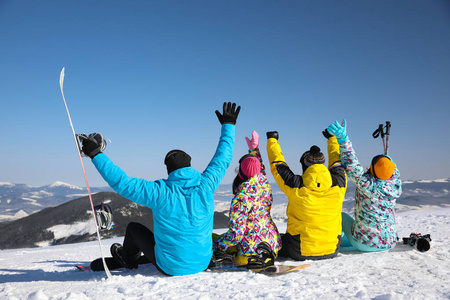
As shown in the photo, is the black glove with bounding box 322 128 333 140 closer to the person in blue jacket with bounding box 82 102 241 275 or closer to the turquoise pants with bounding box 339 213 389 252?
the turquoise pants with bounding box 339 213 389 252

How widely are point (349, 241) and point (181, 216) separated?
2967mm

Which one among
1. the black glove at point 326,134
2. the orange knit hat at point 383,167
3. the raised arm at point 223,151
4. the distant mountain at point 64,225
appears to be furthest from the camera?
the distant mountain at point 64,225

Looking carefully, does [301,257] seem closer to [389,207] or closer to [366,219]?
[366,219]

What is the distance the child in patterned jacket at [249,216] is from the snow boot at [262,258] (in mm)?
77

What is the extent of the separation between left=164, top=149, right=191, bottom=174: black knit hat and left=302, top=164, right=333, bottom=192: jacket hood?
1611mm

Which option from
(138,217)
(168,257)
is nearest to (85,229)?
(138,217)

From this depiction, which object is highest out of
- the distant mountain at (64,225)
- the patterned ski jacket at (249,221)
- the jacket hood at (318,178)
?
the jacket hood at (318,178)

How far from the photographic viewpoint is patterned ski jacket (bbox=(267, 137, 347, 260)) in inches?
158

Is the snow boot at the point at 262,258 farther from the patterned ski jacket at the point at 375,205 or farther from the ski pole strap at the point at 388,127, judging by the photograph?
the ski pole strap at the point at 388,127

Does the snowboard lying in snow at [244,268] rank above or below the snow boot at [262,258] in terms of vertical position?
below

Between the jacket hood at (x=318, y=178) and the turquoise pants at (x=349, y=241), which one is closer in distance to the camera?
the jacket hood at (x=318, y=178)

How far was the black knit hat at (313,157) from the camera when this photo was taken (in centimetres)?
412

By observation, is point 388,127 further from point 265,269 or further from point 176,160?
point 176,160

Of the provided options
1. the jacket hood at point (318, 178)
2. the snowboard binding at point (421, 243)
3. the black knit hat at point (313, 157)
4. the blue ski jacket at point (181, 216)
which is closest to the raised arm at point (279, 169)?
the jacket hood at point (318, 178)
